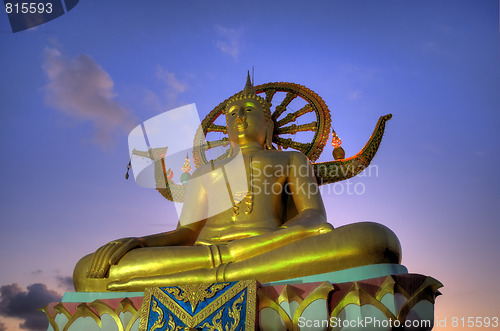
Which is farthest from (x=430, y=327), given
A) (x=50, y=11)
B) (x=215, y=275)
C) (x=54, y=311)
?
(x=50, y=11)

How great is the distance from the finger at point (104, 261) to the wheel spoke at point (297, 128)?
285cm

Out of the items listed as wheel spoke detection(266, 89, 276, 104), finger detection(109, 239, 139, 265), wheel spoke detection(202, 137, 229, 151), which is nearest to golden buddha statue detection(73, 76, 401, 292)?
finger detection(109, 239, 139, 265)

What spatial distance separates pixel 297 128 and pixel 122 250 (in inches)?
115

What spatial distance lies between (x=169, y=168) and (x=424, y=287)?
384 centimetres

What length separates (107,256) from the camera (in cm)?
365

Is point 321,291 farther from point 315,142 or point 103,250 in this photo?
point 315,142

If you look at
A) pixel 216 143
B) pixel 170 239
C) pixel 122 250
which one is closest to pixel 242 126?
pixel 216 143

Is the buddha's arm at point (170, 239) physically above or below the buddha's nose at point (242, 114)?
below

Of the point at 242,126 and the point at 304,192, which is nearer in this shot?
the point at 304,192

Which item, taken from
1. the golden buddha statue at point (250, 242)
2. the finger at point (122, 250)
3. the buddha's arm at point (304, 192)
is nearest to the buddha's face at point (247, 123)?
the golden buddha statue at point (250, 242)

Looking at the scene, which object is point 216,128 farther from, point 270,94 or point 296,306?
point 296,306

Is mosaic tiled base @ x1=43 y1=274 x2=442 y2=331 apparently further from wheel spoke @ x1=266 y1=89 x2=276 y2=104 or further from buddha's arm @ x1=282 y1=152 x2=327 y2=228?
wheel spoke @ x1=266 y1=89 x2=276 y2=104

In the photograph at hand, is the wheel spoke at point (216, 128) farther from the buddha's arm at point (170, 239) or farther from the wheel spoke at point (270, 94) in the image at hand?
the buddha's arm at point (170, 239)

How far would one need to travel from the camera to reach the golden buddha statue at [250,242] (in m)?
3.20
